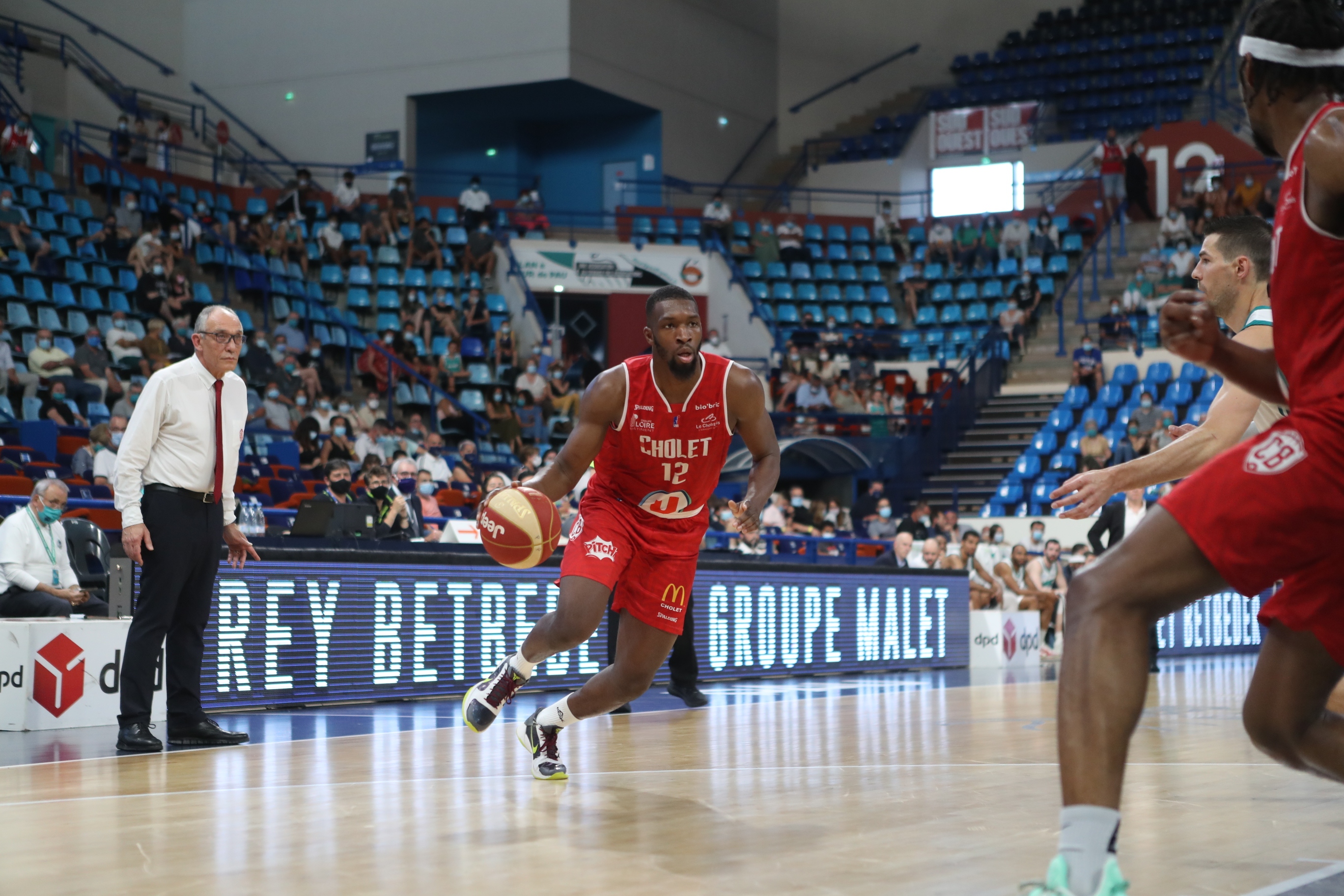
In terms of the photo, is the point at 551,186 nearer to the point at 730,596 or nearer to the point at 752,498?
the point at 730,596

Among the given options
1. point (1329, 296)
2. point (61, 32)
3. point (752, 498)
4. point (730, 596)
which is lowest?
point (730, 596)

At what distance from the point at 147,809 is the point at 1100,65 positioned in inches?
1197

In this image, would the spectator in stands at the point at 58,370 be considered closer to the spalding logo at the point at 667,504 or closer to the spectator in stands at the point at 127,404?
the spectator in stands at the point at 127,404

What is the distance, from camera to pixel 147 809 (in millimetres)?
4578

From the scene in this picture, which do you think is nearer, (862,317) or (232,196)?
(232,196)

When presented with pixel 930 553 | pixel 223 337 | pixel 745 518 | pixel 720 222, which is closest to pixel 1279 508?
pixel 745 518

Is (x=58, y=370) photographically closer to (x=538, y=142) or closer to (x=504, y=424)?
(x=504, y=424)

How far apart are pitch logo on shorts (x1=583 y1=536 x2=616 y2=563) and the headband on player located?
3123mm

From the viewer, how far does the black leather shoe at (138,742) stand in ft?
20.9

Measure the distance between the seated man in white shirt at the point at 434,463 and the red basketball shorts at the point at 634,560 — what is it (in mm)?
10715

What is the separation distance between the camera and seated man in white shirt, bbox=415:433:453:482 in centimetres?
1622

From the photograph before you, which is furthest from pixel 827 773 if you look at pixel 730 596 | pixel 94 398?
pixel 94 398

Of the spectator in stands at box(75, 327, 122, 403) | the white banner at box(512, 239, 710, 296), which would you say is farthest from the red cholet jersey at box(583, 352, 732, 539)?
the white banner at box(512, 239, 710, 296)

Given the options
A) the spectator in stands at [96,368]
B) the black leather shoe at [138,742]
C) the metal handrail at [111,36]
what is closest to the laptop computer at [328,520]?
the black leather shoe at [138,742]
